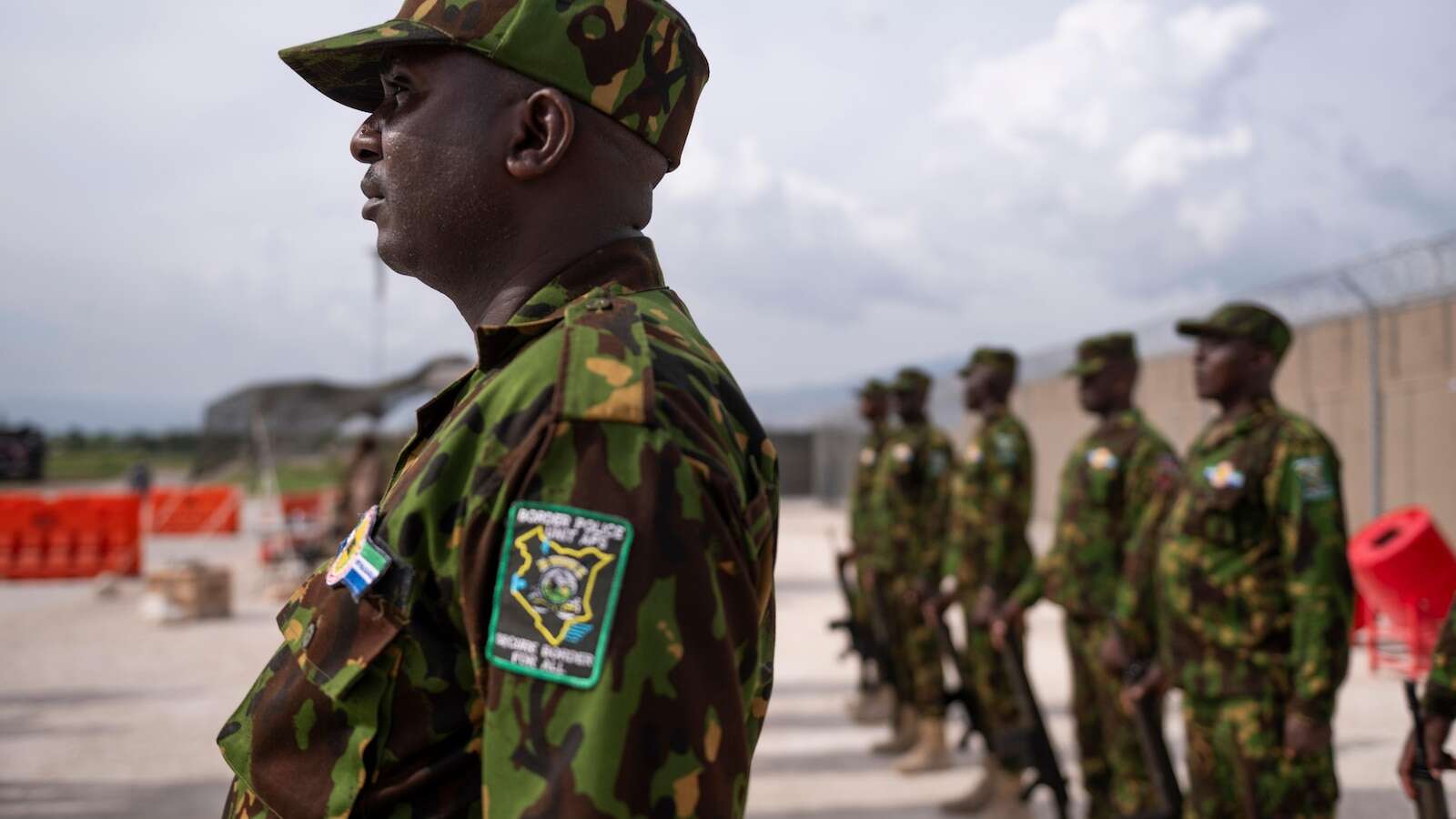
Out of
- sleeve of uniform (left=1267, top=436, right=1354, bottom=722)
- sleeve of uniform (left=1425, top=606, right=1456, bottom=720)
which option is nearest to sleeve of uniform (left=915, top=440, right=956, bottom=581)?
sleeve of uniform (left=1267, top=436, right=1354, bottom=722)

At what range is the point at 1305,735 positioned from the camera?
3.70 m

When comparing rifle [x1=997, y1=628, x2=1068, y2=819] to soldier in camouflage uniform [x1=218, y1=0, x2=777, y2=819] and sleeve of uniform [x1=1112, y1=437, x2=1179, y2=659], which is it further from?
soldier in camouflage uniform [x1=218, y1=0, x2=777, y2=819]

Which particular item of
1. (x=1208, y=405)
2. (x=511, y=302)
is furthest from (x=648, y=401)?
(x=1208, y=405)

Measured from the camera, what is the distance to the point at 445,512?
3.77 ft

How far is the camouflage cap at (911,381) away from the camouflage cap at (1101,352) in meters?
2.15

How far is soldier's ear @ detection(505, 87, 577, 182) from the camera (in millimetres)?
1322

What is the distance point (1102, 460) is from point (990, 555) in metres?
1.09

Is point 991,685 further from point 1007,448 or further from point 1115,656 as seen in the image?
point 1115,656

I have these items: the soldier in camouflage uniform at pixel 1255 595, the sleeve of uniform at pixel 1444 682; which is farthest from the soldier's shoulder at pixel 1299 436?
the sleeve of uniform at pixel 1444 682

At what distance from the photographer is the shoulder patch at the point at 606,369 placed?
1060mm

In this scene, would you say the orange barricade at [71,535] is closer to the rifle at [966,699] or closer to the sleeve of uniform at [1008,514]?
the rifle at [966,699]

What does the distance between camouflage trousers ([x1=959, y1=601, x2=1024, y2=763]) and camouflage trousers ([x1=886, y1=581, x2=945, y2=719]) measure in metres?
0.62

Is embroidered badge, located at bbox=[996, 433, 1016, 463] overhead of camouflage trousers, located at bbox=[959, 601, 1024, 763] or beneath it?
overhead

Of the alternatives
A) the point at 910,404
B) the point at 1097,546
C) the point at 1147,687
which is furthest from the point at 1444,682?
the point at 910,404
